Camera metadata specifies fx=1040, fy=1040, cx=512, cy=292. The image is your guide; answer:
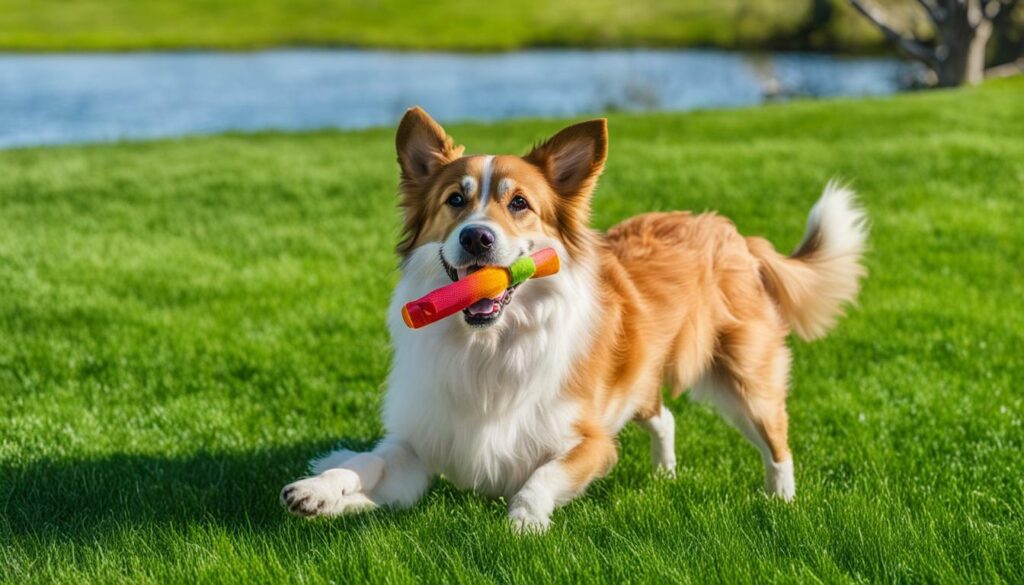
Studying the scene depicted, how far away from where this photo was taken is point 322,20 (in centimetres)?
6406

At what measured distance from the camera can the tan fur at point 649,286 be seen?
4.59 metres

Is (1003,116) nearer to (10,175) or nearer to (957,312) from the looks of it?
(957,312)

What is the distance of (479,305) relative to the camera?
14.0 feet

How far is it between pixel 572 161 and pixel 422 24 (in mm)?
60948

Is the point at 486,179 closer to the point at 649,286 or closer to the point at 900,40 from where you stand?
the point at 649,286

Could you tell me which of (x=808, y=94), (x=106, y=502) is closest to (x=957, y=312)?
(x=106, y=502)

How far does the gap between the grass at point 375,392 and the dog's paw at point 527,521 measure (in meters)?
0.05

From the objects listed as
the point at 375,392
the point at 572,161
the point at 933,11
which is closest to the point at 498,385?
the point at 572,161

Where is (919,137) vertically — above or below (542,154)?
below

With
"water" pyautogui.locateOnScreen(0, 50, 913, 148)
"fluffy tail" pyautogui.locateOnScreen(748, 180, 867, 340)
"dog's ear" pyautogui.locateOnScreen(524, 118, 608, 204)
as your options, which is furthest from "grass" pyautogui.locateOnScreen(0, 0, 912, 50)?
"dog's ear" pyautogui.locateOnScreen(524, 118, 608, 204)

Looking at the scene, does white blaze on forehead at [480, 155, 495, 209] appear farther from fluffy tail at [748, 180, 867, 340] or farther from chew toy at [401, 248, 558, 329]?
fluffy tail at [748, 180, 867, 340]

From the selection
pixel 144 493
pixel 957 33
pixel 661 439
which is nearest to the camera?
pixel 144 493

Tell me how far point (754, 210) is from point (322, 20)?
56568mm

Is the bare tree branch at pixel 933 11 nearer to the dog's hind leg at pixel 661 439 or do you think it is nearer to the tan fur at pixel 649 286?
the tan fur at pixel 649 286
